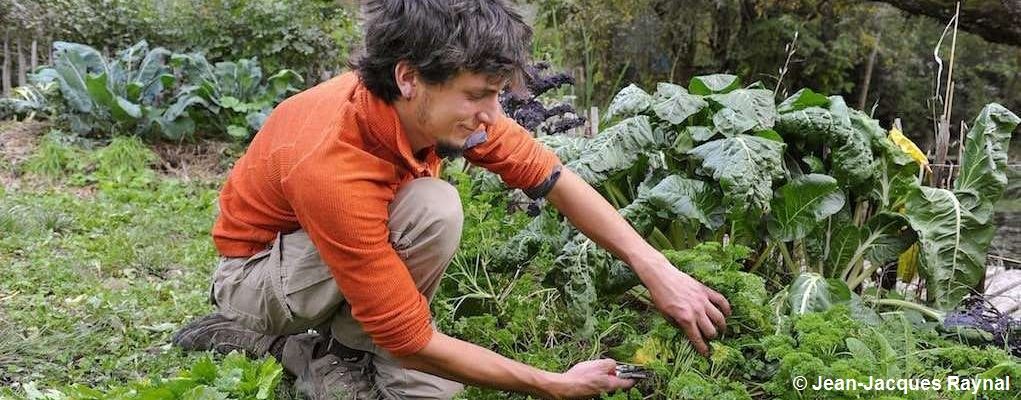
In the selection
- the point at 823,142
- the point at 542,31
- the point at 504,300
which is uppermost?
the point at 823,142

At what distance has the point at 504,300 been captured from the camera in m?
2.73

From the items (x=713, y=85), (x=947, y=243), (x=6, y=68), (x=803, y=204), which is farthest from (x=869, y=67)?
(x=6, y=68)

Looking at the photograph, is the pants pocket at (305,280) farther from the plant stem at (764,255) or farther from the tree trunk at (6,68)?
the tree trunk at (6,68)

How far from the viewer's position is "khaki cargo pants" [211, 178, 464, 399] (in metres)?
2.09

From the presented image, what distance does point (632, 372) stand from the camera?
209cm

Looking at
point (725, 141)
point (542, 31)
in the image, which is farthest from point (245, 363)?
point (542, 31)

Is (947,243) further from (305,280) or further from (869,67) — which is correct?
(869,67)

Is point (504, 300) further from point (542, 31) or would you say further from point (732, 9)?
point (732, 9)

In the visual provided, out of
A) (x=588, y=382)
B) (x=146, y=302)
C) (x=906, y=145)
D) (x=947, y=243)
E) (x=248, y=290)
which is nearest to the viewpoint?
(x=588, y=382)

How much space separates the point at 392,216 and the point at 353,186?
0.31 m

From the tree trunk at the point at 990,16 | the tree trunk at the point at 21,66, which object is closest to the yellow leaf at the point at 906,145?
the tree trunk at the point at 990,16

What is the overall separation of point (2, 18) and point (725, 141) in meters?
6.61

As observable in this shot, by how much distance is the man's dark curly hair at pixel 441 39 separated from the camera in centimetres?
168

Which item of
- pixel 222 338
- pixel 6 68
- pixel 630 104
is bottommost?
pixel 6 68
